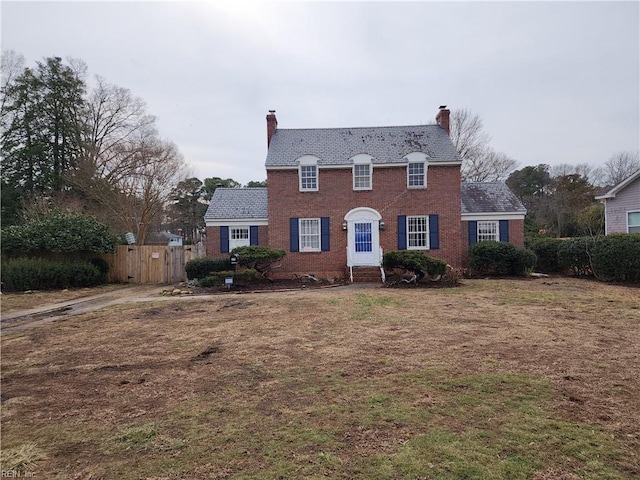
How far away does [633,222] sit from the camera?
60.7 ft

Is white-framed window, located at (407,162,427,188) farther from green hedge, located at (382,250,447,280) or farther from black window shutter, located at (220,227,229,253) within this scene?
black window shutter, located at (220,227,229,253)

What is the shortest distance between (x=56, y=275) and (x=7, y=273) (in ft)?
5.26

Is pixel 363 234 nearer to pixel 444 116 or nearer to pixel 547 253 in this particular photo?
pixel 444 116

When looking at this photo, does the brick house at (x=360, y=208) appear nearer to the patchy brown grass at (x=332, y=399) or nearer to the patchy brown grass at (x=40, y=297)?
the patchy brown grass at (x=40, y=297)

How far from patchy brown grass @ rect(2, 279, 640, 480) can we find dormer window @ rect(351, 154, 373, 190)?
35.2 ft

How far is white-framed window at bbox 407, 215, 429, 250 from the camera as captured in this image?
1780 centimetres

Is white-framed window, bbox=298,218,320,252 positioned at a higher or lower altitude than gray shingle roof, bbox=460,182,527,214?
lower

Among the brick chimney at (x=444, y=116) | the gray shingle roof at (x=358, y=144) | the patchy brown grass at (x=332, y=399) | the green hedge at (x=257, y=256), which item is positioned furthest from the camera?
the brick chimney at (x=444, y=116)

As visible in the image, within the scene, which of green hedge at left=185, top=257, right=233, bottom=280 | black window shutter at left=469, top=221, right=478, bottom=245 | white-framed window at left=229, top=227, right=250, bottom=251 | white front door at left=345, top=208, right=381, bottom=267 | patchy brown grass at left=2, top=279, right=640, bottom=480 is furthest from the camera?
white-framed window at left=229, top=227, right=250, bottom=251

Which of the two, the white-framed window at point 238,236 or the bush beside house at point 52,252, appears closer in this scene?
the bush beside house at point 52,252

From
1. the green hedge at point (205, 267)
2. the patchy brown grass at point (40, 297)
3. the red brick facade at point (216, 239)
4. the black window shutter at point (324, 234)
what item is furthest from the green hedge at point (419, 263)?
the patchy brown grass at point (40, 297)

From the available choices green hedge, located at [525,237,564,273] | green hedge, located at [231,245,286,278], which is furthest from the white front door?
green hedge, located at [525,237,564,273]

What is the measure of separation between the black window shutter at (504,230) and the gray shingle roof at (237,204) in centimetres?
1197

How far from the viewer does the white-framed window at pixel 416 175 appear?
58.3 ft
